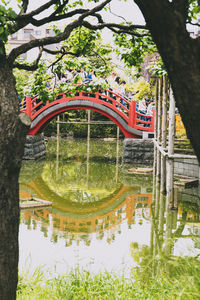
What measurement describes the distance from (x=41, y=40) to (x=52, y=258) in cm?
251

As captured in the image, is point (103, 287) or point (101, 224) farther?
point (101, 224)

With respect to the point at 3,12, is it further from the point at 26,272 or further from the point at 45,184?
the point at 45,184

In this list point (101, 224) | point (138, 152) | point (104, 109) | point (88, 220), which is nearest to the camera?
point (101, 224)

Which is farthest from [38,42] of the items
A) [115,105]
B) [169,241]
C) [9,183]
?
[115,105]

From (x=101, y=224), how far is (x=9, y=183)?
3780 millimetres

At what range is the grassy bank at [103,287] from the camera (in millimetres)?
2824

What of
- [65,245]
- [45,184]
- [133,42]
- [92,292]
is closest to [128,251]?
A: [65,245]

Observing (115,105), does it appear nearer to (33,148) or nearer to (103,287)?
(33,148)

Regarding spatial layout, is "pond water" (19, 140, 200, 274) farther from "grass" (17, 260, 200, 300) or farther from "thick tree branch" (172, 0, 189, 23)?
"thick tree branch" (172, 0, 189, 23)

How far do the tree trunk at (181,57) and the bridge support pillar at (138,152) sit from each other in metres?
12.4

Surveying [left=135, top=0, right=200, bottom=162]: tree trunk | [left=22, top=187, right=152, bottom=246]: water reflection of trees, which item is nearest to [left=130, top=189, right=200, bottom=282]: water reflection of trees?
[left=22, top=187, right=152, bottom=246]: water reflection of trees

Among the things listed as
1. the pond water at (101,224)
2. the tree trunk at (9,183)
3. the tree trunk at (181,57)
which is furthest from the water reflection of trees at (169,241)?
the tree trunk at (181,57)

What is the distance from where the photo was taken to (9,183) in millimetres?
2500

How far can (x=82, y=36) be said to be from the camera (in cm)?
489
